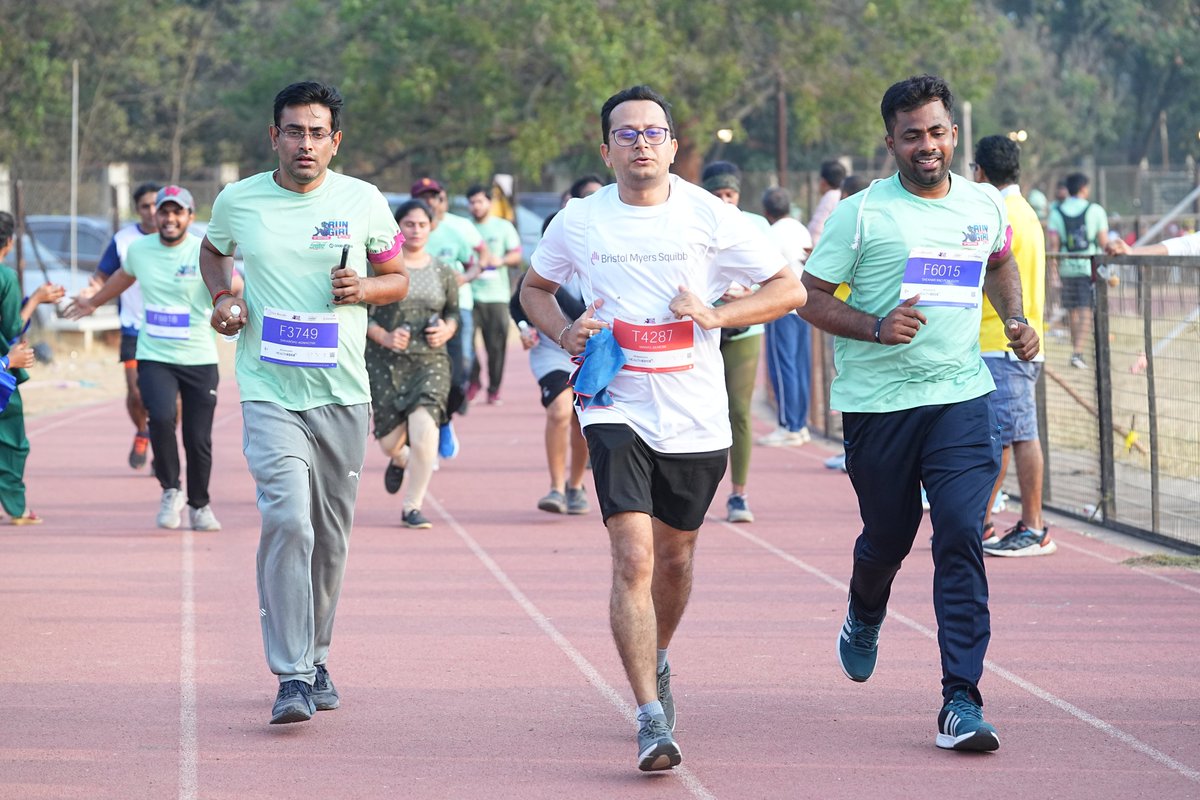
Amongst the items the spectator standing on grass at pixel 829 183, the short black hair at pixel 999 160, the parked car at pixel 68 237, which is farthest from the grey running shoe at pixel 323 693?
the parked car at pixel 68 237

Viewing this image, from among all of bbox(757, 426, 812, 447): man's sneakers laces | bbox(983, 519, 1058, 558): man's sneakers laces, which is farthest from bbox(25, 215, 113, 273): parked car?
bbox(983, 519, 1058, 558): man's sneakers laces

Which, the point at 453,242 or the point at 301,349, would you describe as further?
the point at 453,242

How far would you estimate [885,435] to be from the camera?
5.85 meters

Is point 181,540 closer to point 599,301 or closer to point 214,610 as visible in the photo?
point 214,610

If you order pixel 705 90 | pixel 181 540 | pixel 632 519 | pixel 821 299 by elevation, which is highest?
pixel 705 90

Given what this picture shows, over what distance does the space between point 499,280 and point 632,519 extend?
1144 cm

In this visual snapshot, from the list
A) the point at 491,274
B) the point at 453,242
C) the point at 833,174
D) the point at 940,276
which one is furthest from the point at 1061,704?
the point at 491,274

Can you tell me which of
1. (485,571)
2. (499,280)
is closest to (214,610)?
(485,571)

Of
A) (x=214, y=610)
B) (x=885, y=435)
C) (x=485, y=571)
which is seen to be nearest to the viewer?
(x=885, y=435)

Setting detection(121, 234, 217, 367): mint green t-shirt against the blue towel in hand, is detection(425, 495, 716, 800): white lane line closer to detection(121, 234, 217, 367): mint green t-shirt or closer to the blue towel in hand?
the blue towel in hand

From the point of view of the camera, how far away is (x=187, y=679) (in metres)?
6.89

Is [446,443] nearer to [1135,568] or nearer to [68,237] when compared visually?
[1135,568]

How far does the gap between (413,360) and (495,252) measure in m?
6.09

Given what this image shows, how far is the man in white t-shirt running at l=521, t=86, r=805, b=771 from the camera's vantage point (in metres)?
5.41
